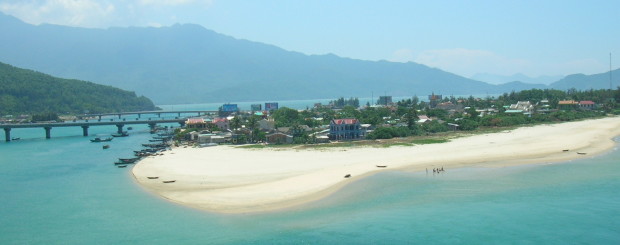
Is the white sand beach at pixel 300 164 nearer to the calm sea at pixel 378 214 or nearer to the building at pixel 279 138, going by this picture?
the calm sea at pixel 378 214

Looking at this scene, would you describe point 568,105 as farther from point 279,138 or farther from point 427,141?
point 279,138

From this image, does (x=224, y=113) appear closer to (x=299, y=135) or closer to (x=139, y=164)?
(x=299, y=135)

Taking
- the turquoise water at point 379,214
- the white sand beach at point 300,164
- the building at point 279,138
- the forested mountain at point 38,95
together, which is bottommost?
the turquoise water at point 379,214

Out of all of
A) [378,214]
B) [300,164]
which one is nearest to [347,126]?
[300,164]

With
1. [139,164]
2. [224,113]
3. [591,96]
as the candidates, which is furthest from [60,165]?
[591,96]

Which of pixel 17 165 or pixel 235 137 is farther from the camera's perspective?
pixel 235 137

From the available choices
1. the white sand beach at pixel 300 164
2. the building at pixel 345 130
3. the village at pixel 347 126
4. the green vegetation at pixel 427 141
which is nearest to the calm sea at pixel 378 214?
the white sand beach at pixel 300 164
